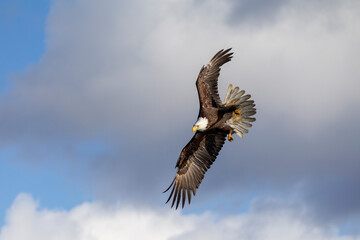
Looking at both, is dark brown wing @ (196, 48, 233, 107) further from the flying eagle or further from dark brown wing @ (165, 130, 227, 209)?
dark brown wing @ (165, 130, 227, 209)

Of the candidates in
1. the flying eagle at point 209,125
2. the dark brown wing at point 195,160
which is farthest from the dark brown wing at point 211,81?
the dark brown wing at point 195,160

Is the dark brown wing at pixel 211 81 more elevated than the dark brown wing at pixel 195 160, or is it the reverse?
the dark brown wing at pixel 211 81

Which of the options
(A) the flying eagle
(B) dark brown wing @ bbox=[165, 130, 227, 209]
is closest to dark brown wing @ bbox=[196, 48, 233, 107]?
(A) the flying eagle

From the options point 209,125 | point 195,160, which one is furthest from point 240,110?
point 195,160

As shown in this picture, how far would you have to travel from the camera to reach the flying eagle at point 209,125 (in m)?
15.4

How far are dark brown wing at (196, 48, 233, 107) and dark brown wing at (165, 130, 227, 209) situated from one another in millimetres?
1029

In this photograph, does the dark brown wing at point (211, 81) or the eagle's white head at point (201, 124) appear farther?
the dark brown wing at point (211, 81)

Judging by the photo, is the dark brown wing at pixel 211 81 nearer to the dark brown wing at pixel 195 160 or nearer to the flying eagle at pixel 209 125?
the flying eagle at pixel 209 125

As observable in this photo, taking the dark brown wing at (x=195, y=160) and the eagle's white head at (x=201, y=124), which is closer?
the eagle's white head at (x=201, y=124)

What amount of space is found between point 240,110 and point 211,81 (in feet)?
3.71

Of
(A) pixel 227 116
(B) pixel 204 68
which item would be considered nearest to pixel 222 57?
(B) pixel 204 68

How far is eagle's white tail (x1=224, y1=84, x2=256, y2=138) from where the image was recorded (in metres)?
15.5

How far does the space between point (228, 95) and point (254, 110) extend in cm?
89

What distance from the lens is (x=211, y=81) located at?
51.5 feet
